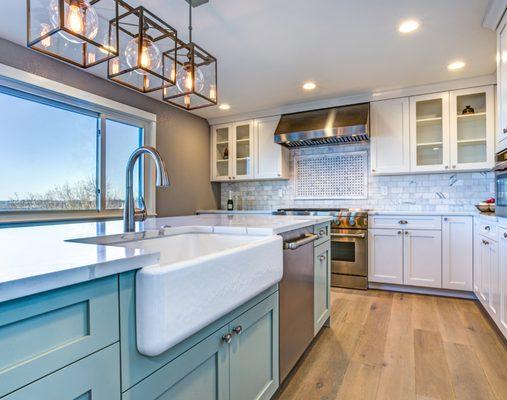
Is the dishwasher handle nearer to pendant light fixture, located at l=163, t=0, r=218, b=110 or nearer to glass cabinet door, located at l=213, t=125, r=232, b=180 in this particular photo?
pendant light fixture, located at l=163, t=0, r=218, b=110

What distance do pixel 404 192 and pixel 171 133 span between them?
3.11 metres

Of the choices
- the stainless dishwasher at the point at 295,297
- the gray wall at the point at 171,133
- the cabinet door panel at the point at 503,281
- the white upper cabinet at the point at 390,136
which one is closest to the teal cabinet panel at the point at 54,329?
the stainless dishwasher at the point at 295,297

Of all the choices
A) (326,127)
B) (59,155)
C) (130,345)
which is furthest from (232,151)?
(130,345)

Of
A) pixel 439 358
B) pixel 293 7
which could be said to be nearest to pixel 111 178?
pixel 293 7

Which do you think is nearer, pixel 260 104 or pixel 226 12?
pixel 226 12

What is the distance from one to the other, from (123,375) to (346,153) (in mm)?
4015

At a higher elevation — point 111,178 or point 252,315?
point 111,178

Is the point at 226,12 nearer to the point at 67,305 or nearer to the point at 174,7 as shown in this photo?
the point at 174,7

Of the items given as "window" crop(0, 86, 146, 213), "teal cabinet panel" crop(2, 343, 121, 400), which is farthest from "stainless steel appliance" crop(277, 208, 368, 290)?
"teal cabinet panel" crop(2, 343, 121, 400)

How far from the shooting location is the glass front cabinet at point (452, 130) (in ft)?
11.1

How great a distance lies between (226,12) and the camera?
2221 mm

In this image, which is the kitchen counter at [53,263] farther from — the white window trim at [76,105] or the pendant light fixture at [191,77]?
the white window trim at [76,105]

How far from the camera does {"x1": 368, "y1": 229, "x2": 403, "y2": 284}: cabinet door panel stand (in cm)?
350

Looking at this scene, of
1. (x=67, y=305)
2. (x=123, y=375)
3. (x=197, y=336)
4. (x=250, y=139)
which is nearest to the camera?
(x=67, y=305)
